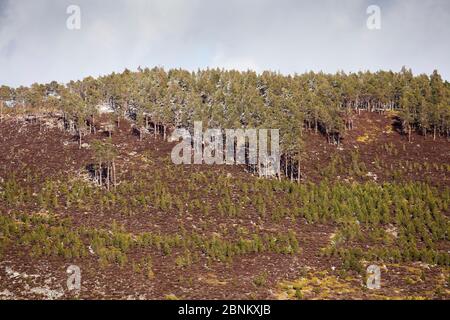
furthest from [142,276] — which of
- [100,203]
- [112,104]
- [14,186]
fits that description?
[112,104]

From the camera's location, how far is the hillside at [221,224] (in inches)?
1220

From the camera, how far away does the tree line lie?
240 feet

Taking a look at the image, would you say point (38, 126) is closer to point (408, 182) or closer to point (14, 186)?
point (14, 186)

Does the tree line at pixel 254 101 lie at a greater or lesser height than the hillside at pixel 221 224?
greater

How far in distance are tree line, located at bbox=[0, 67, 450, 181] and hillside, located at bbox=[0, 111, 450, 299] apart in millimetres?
5868

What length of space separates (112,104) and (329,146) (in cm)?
4821

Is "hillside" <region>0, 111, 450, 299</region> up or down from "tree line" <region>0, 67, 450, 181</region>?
down

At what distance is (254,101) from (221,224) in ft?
A: 129

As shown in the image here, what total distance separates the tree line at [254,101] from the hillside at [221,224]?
19.3 feet

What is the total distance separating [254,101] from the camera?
7856cm

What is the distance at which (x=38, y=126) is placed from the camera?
3066 inches

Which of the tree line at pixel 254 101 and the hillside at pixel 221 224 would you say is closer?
the hillside at pixel 221 224

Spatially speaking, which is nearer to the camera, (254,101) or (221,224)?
(221,224)
